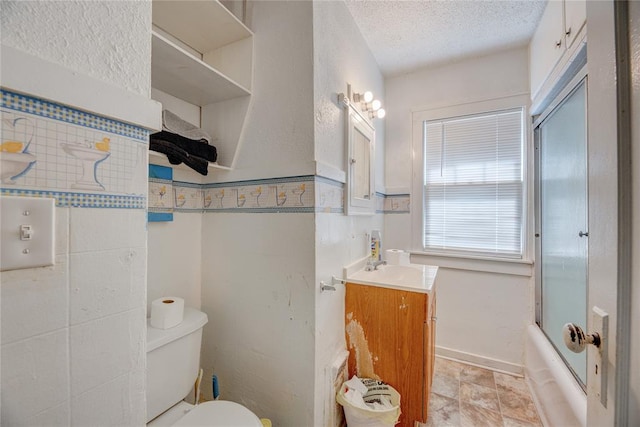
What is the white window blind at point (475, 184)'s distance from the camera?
1.97 m

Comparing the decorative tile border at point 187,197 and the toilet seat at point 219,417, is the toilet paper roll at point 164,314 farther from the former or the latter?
the decorative tile border at point 187,197

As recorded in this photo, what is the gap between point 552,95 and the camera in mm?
1576

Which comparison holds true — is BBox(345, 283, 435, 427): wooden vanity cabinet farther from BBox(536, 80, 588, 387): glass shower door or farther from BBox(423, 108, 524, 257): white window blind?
BBox(423, 108, 524, 257): white window blind

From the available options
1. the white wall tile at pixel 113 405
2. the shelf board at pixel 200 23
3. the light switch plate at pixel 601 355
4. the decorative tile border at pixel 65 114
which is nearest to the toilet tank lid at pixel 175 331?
the white wall tile at pixel 113 405

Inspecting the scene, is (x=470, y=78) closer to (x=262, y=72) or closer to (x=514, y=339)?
(x=262, y=72)

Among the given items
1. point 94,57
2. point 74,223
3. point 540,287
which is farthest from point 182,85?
point 540,287

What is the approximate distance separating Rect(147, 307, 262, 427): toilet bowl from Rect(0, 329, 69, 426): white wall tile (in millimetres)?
517

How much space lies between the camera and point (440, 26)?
172 cm

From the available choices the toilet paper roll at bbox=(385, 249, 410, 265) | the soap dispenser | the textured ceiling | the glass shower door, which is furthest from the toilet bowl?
the textured ceiling

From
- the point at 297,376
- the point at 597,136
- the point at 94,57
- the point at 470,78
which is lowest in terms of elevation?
the point at 297,376

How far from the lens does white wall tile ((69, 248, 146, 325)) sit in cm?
49

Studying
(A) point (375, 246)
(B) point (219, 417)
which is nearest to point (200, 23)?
(A) point (375, 246)

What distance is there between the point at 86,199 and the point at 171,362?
843 millimetres

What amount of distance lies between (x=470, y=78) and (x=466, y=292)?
5.71 feet
